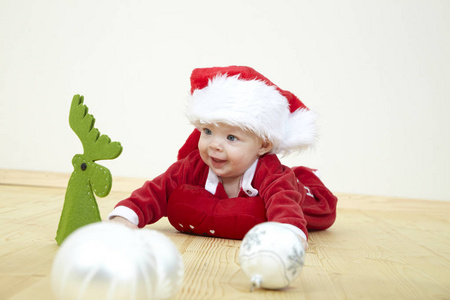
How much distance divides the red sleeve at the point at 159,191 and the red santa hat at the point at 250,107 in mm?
159

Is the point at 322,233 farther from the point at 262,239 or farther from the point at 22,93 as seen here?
the point at 22,93

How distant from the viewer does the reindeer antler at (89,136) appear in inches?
44.1

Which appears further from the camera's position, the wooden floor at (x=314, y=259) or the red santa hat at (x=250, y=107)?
the red santa hat at (x=250, y=107)

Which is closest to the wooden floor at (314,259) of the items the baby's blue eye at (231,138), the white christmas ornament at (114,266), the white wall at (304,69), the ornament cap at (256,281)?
the ornament cap at (256,281)

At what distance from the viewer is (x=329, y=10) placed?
2.72 m

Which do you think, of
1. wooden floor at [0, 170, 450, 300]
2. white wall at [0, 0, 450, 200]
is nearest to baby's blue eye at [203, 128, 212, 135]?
wooden floor at [0, 170, 450, 300]

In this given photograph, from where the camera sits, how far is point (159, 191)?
1.50 meters

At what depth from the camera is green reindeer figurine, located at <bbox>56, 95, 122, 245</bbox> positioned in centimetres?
114

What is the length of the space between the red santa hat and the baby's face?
0.03 metres

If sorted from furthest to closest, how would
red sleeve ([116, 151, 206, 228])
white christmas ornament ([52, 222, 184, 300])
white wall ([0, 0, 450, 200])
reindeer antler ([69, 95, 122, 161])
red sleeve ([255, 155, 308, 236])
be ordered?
white wall ([0, 0, 450, 200])
red sleeve ([116, 151, 206, 228])
red sleeve ([255, 155, 308, 236])
reindeer antler ([69, 95, 122, 161])
white christmas ornament ([52, 222, 184, 300])

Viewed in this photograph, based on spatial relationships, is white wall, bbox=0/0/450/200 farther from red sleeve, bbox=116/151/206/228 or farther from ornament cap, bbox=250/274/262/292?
ornament cap, bbox=250/274/262/292

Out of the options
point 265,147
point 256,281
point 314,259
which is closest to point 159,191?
point 265,147

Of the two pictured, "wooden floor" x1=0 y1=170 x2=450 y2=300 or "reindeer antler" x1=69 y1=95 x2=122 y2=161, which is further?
"reindeer antler" x1=69 y1=95 x2=122 y2=161

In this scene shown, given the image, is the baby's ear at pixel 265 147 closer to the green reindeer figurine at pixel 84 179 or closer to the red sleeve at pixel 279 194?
the red sleeve at pixel 279 194
